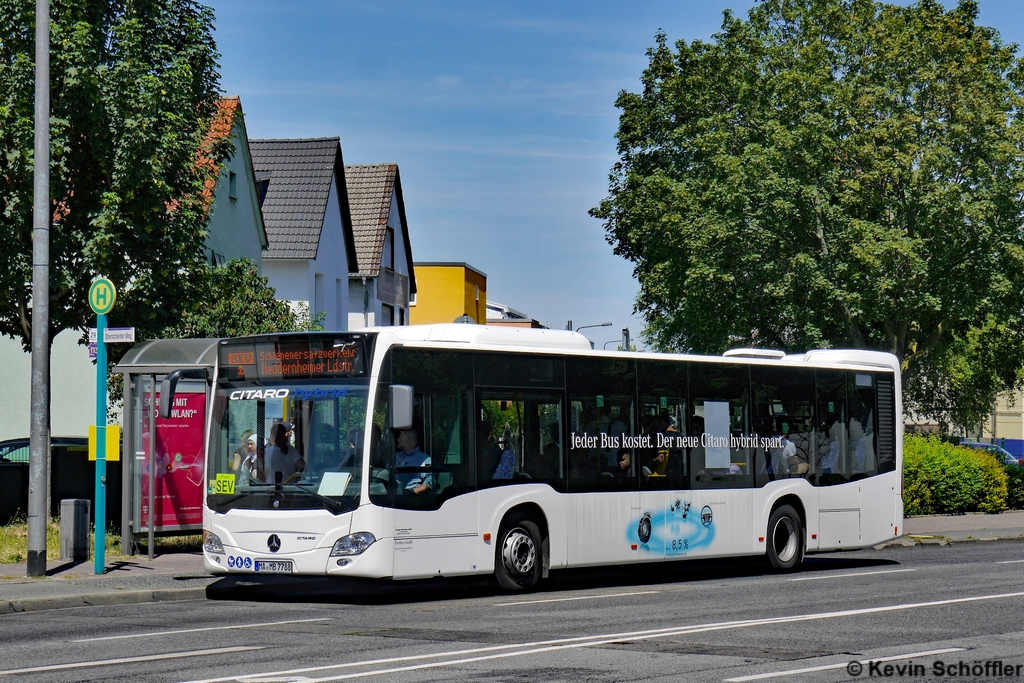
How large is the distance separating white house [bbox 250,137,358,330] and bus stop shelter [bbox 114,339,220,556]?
1049 inches

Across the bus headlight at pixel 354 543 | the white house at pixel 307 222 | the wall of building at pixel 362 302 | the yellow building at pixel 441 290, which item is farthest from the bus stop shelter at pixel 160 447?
the yellow building at pixel 441 290

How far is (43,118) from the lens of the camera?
15.8m

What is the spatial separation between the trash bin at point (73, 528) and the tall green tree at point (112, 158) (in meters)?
3.42

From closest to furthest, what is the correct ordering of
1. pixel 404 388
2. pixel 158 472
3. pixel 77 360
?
pixel 404 388 → pixel 158 472 → pixel 77 360

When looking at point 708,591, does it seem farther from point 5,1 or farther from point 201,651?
point 5,1

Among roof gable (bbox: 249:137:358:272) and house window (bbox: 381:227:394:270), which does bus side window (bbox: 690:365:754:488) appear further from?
house window (bbox: 381:227:394:270)

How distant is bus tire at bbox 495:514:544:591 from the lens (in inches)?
577

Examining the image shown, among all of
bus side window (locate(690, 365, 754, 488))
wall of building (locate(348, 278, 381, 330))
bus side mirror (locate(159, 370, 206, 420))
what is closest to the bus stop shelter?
bus side mirror (locate(159, 370, 206, 420))

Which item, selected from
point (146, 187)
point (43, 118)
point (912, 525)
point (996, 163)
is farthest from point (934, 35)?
point (43, 118)

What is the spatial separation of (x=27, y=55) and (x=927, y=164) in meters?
20.4

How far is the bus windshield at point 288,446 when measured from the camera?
530 inches

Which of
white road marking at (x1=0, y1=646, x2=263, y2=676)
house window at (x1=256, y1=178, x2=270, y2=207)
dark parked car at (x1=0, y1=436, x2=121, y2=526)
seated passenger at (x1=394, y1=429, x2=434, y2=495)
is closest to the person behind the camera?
white road marking at (x1=0, y1=646, x2=263, y2=676)

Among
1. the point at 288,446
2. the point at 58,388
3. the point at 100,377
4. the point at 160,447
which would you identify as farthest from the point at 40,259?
the point at 58,388

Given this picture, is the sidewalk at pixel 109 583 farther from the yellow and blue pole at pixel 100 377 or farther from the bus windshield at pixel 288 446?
the bus windshield at pixel 288 446
